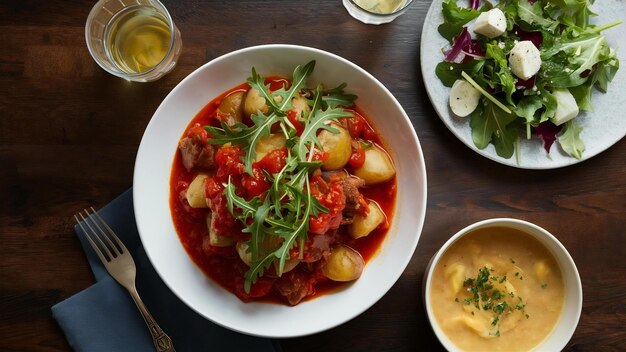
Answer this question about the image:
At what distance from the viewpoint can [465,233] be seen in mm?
2406

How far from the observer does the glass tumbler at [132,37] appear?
98.7 inches

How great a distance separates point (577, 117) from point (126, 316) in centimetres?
246

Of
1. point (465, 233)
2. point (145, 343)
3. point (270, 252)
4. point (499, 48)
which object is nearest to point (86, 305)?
point (145, 343)

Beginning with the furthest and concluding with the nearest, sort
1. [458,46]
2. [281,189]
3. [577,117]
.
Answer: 1. [577,117]
2. [458,46]
3. [281,189]

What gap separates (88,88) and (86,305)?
107cm

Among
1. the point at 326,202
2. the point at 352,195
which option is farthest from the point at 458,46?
the point at 326,202

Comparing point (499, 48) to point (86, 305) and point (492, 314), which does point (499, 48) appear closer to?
point (492, 314)

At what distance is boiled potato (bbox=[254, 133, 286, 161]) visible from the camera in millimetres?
2268

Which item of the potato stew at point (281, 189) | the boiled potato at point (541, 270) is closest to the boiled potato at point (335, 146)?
the potato stew at point (281, 189)

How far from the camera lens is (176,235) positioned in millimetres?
2477

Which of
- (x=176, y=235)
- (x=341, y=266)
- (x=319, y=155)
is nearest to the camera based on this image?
(x=319, y=155)

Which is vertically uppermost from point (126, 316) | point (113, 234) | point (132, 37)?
point (132, 37)

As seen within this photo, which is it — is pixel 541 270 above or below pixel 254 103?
below

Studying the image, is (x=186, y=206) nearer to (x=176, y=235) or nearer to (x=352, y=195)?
(x=176, y=235)
